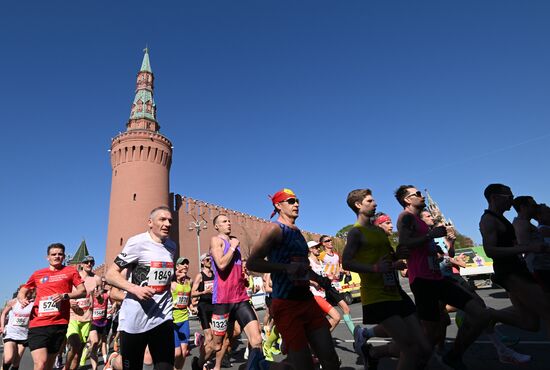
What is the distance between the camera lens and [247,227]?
5341 cm

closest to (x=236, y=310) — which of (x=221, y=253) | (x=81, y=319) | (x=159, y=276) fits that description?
(x=221, y=253)

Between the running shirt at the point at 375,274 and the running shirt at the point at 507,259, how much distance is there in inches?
56.6

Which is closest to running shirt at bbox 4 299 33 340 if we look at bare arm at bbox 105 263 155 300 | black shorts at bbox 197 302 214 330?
black shorts at bbox 197 302 214 330

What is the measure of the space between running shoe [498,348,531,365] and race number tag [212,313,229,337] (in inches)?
134

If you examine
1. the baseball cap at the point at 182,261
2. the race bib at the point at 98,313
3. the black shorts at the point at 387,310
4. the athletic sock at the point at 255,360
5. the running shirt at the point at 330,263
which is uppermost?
the baseball cap at the point at 182,261

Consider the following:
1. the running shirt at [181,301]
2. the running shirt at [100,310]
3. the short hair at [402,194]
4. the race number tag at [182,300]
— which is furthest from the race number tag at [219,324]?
the running shirt at [100,310]

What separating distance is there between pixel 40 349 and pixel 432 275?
196 inches

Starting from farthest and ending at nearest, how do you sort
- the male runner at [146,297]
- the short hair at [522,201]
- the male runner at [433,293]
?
the short hair at [522,201] < the male runner at [433,293] < the male runner at [146,297]

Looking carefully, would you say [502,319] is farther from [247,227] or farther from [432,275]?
[247,227]

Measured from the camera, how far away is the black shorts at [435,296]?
383 cm

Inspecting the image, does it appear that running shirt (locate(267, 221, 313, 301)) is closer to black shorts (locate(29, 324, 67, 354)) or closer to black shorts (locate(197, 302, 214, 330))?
black shorts (locate(29, 324, 67, 354))

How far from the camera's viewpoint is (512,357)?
4188mm

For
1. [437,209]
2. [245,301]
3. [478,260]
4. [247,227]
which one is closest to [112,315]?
[245,301]

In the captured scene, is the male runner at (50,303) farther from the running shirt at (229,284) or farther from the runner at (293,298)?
the runner at (293,298)
